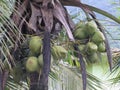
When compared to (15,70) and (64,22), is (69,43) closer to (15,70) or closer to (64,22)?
(64,22)

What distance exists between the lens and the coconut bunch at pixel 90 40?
A: 7.11ft

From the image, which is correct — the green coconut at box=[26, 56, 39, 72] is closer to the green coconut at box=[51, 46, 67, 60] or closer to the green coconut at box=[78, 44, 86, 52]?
the green coconut at box=[51, 46, 67, 60]

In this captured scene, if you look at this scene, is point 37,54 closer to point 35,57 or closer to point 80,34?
point 35,57

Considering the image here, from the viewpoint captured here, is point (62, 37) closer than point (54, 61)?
No

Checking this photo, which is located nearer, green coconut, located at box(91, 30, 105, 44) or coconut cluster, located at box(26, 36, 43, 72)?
coconut cluster, located at box(26, 36, 43, 72)

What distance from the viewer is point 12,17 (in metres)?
2.29

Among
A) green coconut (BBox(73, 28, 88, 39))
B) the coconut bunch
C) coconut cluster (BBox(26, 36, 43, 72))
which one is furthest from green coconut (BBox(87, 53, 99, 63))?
coconut cluster (BBox(26, 36, 43, 72))

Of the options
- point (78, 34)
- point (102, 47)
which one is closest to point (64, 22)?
point (78, 34)

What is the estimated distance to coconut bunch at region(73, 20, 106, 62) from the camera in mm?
2168

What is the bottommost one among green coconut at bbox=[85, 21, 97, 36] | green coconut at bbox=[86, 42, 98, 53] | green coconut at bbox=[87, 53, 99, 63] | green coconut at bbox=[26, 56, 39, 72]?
green coconut at bbox=[87, 53, 99, 63]

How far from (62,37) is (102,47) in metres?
0.55

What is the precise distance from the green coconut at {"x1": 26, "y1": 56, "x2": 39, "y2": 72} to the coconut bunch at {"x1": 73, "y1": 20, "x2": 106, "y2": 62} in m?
0.28

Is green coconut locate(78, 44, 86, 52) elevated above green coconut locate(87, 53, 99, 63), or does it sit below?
above

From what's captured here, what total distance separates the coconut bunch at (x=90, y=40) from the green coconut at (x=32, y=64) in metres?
0.28
